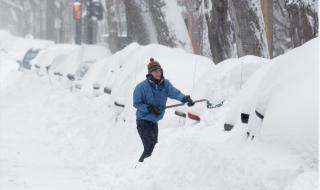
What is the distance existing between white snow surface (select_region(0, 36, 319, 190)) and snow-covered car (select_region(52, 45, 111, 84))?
3.25 metres

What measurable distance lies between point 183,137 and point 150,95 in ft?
3.96

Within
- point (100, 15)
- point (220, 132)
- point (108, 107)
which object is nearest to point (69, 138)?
point (108, 107)

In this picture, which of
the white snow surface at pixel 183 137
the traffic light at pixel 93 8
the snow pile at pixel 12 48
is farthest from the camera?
the snow pile at pixel 12 48

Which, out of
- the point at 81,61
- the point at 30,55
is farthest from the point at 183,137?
the point at 30,55

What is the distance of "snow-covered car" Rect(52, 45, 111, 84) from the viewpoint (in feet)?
67.7

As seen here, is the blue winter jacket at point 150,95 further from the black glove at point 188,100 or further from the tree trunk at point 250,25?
the tree trunk at point 250,25

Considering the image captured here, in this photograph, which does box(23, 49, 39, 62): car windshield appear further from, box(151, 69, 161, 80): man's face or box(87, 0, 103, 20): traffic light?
box(151, 69, 161, 80): man's face

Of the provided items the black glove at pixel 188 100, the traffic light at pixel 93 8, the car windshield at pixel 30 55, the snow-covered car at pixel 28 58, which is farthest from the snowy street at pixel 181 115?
the car windshield at pixel 30 55

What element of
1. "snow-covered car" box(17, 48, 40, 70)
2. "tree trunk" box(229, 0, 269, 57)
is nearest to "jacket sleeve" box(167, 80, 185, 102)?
"tree trunk" box(229, 0, 269, 57)

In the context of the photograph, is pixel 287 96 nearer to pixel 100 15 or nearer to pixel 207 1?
pixel 207 1

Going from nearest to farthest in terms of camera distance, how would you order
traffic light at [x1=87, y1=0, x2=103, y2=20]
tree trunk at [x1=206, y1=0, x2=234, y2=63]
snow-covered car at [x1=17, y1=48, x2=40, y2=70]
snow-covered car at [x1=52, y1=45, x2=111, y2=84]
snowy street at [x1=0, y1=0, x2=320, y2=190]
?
snowy street at [x1=0, y1=0, x2=320, y2=190] → tree trunk at [x1=206, y1=0, x2=234, y2=63] → snow-covered car at [x1=52, y1=45, x2=111, y2=84] → traffic light at [x1=87, y1=0, x2=103, y2=20] → snow-covered car at [x1=17, y1=48, x2=40, y2=70]

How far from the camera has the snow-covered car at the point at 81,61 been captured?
20.6 metres

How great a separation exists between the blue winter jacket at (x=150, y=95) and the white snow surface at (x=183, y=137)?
0.40m

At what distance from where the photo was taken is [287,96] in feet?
16.2
